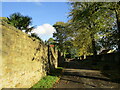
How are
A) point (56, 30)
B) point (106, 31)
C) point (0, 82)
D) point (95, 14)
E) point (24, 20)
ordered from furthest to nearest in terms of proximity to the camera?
point (56, 30)
point (24, 20)
point (106, 31)
point (95, 14)
point (0, 82)

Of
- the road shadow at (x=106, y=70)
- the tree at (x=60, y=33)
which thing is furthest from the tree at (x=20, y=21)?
the tree at (x=60, y=33)

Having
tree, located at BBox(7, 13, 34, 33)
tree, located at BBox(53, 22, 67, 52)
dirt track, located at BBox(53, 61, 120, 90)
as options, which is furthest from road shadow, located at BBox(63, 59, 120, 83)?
tree, located at BBox(53, 22, 67, 52)

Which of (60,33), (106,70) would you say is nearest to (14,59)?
(106,70)

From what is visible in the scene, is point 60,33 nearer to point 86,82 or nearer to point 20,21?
point 20,21

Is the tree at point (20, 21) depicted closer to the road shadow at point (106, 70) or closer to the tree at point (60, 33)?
the road shadow at point (106, 70)

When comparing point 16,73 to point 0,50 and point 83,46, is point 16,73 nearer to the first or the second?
point 0,50

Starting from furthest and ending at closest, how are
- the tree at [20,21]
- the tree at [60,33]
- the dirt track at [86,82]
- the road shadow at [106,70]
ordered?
1. the tree at [60,33]
2. the tree at [20,21]
3. the road shadow at [106,70]
4. the dirt track at [86,82]

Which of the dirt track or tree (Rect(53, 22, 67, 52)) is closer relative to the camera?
the dirt track

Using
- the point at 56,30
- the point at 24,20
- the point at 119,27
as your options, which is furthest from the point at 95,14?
the point at 56,30

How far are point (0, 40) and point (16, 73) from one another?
167 centimetres

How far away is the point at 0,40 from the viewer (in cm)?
402

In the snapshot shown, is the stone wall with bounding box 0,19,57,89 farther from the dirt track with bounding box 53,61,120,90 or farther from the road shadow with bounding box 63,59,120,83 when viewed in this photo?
the road shadow with bounding box 63,59,120,83

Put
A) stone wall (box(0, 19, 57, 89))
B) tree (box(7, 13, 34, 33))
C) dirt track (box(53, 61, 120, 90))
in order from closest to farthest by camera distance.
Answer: stone wall (box(0, 19, 57, 89)), dirt track (box(53, 61, 120, 90)), tree (box(7, 13, 34, 33))

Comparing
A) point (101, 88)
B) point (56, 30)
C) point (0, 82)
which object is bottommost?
point (101, 88)
